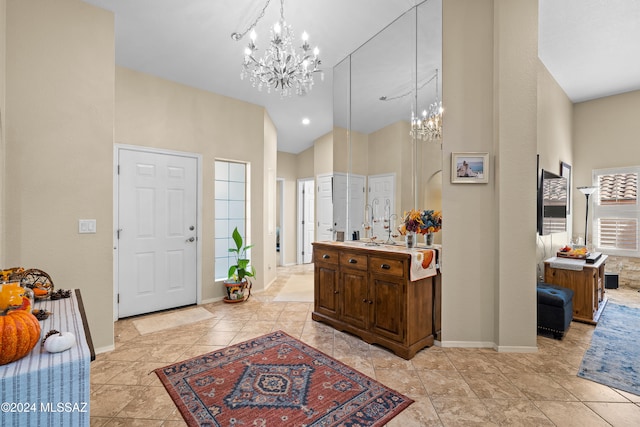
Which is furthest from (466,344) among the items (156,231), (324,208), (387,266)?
(324,208)

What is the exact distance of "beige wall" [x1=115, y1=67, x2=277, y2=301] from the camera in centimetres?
349

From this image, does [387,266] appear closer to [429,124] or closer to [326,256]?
[326,256]

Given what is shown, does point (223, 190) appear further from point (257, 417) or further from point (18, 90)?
point (257, 417)

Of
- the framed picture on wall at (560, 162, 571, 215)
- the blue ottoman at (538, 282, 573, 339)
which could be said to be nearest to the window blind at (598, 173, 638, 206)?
the framed picture on wall at (560, 162, 571, 215)

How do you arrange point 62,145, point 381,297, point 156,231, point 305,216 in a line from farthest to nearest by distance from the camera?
1. point 305,216
2. point 156,231
3. point 381,297
4. point 62,145

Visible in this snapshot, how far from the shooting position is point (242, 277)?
412 centimetres

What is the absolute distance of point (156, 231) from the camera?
145 inches

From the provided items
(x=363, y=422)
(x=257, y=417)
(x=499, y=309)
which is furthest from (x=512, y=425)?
(x=257, y=417)

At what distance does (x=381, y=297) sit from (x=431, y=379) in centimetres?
75

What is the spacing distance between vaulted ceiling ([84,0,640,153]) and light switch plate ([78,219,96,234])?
188cm

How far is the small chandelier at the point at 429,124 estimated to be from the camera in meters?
2.84

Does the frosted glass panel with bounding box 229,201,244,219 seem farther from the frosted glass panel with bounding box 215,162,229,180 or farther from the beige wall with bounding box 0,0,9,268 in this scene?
the beige wall with bounding box 0,0,9,268

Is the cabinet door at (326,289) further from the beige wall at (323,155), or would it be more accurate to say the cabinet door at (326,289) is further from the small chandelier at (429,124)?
the beige wall at (323,155)

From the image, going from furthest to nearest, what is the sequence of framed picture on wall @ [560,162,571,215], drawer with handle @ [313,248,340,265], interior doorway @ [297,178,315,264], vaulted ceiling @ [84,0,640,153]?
interior doorway @ [297,178,315,264], framed picture on wall @ [560,162,571,215], drawer with handle @ [313,248,340,265], vaulted ceiling @ [84,0,640,153]
